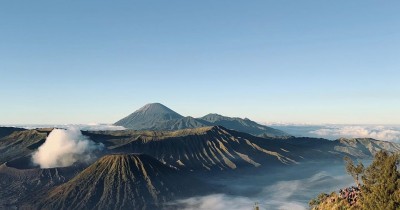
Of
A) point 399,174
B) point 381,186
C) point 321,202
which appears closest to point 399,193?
point 381,186

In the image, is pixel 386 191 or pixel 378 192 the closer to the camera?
pixel 386 191

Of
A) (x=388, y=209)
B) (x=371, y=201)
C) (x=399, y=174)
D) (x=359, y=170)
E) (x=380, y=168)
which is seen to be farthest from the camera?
(x=359, y=170)

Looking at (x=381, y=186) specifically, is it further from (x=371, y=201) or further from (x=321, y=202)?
(x=321, y=202)

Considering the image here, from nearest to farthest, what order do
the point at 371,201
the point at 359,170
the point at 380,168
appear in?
1. the point at 371,201
2. the point at 380,168
3. the point at 359,170

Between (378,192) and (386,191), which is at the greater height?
(386,191)

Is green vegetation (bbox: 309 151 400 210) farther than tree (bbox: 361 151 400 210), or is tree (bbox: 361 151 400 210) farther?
green vegetation (bbox: 309 151 400 210)

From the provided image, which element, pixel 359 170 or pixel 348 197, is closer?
pixel 348 197

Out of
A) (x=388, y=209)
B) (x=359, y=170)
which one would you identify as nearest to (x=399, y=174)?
(x=388, y=209)

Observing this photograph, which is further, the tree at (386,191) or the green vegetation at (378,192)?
the green vegetation at (378,192)

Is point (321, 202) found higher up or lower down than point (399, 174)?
lower down
